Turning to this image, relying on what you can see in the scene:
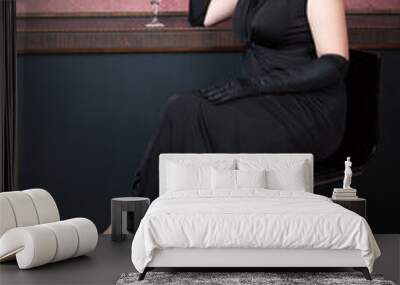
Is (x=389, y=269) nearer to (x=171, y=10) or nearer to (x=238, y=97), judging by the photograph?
(x=238, y=97)

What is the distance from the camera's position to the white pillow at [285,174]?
689cm

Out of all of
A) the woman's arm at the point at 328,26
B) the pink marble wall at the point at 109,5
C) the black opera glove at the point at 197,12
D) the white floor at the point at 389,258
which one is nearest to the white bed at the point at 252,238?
the white floor at the point at 389,258

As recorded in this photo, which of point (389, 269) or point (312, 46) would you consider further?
point (312, 46)

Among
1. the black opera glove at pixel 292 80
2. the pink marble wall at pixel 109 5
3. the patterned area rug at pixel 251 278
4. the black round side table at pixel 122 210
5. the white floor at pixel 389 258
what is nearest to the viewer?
the patterned area rug at pixel 251 278

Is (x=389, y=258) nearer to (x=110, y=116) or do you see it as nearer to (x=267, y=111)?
(x=267, y=111)

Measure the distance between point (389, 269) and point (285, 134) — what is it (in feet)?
6.59

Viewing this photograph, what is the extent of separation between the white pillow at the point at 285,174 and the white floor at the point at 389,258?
90cm

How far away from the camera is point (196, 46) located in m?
7.43

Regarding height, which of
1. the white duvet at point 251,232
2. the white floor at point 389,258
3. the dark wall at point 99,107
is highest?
the dark wall at point 99,107

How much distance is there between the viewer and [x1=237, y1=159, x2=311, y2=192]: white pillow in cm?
689

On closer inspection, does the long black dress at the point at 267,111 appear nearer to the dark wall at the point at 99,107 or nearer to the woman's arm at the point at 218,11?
A: the woman's arm at the point at 218,11

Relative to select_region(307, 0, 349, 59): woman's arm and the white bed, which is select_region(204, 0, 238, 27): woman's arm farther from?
the white bed

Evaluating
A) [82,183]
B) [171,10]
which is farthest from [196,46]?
[82,183]

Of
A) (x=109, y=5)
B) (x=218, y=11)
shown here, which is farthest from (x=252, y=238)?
(x=109, y=5)
